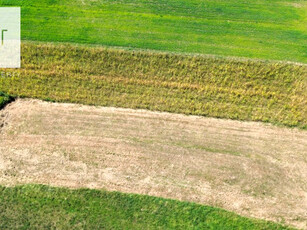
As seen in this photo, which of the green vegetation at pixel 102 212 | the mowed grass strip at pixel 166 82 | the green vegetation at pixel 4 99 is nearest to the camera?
the green vegetation at pixel 102 212

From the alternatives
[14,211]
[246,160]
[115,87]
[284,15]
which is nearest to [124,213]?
[14,211]

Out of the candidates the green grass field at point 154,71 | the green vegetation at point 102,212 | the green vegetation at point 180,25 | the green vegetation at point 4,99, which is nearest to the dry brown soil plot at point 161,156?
the green vegetation at point 102,212

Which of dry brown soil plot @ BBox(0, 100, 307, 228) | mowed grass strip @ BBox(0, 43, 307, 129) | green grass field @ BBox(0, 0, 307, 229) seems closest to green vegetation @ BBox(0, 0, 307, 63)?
green grass field @ BBox(0, 0, 307, 229)

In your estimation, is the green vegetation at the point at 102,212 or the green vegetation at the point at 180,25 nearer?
the green vegetation at the point at 102,212

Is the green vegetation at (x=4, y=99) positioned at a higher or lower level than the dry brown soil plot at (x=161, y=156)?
higher

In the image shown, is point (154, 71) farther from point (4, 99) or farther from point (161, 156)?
point (4, 99)

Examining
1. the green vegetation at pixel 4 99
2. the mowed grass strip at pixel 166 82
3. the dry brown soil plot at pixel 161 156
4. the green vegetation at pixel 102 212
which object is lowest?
the green vegetation at pixel 102 212

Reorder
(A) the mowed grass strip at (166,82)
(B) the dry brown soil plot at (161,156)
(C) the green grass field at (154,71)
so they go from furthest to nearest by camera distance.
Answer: (A) the mowed grass strip at (166,82), (B) the dry brown soil plot at (161,156), (C) the green grass field at (154,71)

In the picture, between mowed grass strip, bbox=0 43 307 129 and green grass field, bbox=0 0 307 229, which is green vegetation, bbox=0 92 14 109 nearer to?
green grass field, bbox=0 0 307 229

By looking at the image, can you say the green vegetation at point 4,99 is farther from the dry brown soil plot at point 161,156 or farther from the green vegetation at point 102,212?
the green vegetation at point 102,212
